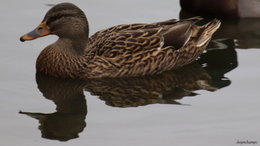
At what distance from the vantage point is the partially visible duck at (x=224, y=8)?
11.3 meters

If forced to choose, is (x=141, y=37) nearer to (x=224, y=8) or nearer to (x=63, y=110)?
(x=63, y=110)

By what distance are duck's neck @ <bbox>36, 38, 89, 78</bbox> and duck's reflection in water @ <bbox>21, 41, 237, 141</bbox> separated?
4.0 inches

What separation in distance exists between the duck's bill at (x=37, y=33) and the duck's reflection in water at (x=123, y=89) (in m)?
0.54

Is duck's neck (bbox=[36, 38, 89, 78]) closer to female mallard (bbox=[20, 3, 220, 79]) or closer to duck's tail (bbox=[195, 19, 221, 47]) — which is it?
female mallard (bbox=[20, 3, 220, 79])

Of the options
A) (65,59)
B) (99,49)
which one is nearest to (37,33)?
(65,59)

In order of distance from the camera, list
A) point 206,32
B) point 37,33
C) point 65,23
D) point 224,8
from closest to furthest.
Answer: point 37,33
point 65,23
point 206,32
point 224,8

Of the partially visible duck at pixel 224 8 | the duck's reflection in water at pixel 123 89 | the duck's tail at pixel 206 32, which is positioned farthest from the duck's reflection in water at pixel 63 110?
the partially visible duck at pixel 224 8

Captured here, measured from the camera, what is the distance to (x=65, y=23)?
894 cm

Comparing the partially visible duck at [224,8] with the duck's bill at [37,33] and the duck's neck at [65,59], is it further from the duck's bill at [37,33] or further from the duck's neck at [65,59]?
the duck's bill at [37,33]

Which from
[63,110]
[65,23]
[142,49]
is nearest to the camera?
[63,110]

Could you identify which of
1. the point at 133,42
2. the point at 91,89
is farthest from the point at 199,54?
the point at 91,89

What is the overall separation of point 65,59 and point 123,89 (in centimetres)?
89

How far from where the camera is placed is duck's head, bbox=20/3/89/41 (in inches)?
347

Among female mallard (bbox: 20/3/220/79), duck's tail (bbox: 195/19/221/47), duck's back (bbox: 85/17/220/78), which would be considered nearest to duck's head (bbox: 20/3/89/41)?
female mallard (bbox: 20/3/220/79)
